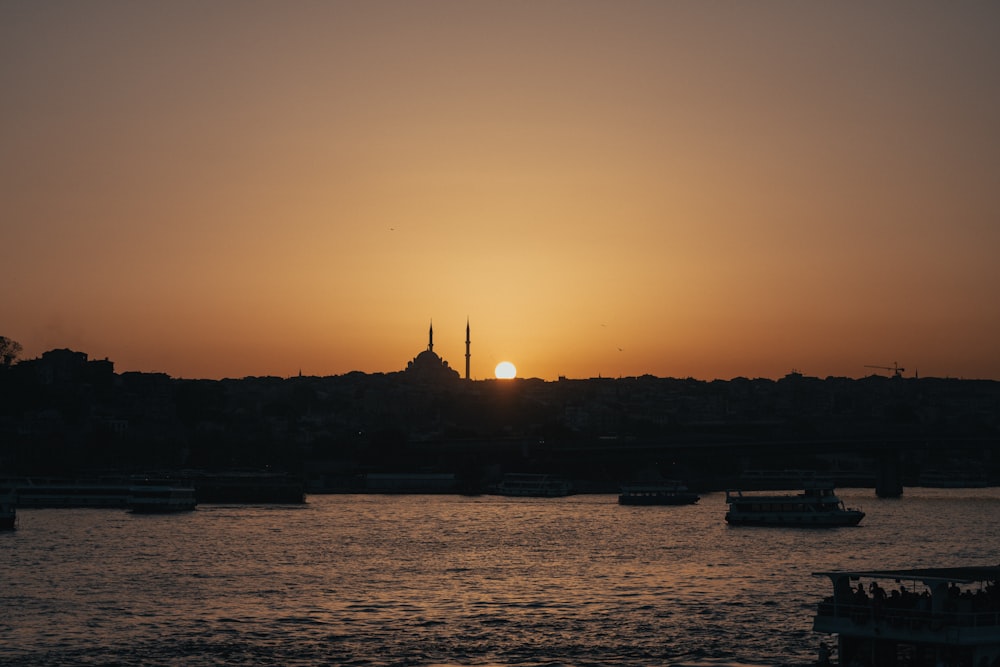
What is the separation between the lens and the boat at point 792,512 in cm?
9788

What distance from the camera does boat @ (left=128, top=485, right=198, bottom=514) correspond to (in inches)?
4284

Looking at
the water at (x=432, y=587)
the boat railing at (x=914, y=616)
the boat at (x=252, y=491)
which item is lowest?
the water at (x=432, y=587)

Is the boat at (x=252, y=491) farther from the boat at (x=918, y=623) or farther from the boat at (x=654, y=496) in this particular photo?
the boat at (x=918, y=623)

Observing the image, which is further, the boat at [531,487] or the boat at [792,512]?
the boat at [531,487]

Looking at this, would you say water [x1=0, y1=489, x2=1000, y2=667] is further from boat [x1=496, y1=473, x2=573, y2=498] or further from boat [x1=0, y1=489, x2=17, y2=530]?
boat [x1=496, y1=473, x2=573, y2=498]

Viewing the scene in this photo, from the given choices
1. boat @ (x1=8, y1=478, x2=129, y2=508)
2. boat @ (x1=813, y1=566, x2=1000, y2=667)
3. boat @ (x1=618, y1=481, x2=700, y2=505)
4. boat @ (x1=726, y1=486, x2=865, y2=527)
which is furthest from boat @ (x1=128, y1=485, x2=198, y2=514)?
boat @ (x1=813, y1=566, x2=1000, y2=667)

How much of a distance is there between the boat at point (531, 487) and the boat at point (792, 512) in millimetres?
43383

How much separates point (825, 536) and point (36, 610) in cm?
5149

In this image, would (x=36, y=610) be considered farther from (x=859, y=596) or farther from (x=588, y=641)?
(x=859, y=596)

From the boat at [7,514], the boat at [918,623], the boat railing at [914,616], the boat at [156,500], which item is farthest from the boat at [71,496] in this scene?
the boat railing at [914,616]

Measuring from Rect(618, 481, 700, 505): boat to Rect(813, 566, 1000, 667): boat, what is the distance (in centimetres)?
9483

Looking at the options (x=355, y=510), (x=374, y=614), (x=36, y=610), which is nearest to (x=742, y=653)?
(x=374, y=614)

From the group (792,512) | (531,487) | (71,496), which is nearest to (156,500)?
(71,496)

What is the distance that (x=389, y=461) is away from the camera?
163m
